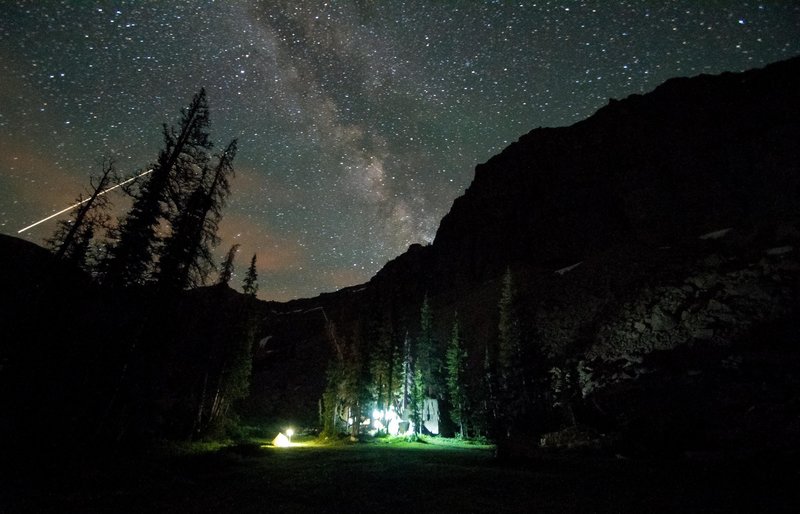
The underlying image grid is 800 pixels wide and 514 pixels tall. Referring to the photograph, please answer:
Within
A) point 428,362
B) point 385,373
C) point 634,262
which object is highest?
point 634,262

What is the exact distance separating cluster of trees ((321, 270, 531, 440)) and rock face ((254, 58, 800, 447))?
9.25 ft

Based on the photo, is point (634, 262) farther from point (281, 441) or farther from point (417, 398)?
point (281, 441)

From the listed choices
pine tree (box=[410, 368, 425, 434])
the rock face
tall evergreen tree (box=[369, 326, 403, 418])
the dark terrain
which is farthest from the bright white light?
pine tree (box=[410, 368, 425, 434])

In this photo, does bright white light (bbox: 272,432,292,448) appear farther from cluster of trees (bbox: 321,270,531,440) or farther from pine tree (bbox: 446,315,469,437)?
pine tree (bbox: 446,315,469,437)

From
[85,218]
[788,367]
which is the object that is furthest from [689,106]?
[85,218]

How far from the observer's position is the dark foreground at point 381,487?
31.3ft

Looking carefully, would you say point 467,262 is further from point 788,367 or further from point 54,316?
point 54,316

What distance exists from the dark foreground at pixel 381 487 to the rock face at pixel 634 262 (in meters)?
11.1

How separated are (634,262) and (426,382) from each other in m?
39.3

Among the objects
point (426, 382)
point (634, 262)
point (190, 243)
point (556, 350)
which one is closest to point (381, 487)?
point (190, 243)

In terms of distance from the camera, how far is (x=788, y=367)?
31281mm

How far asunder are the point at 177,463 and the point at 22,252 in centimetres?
2629

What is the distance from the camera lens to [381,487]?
1322cm

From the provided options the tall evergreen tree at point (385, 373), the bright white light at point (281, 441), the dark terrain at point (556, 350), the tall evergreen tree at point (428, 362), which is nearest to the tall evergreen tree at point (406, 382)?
the tall evergreen tree at point (385, 373)
